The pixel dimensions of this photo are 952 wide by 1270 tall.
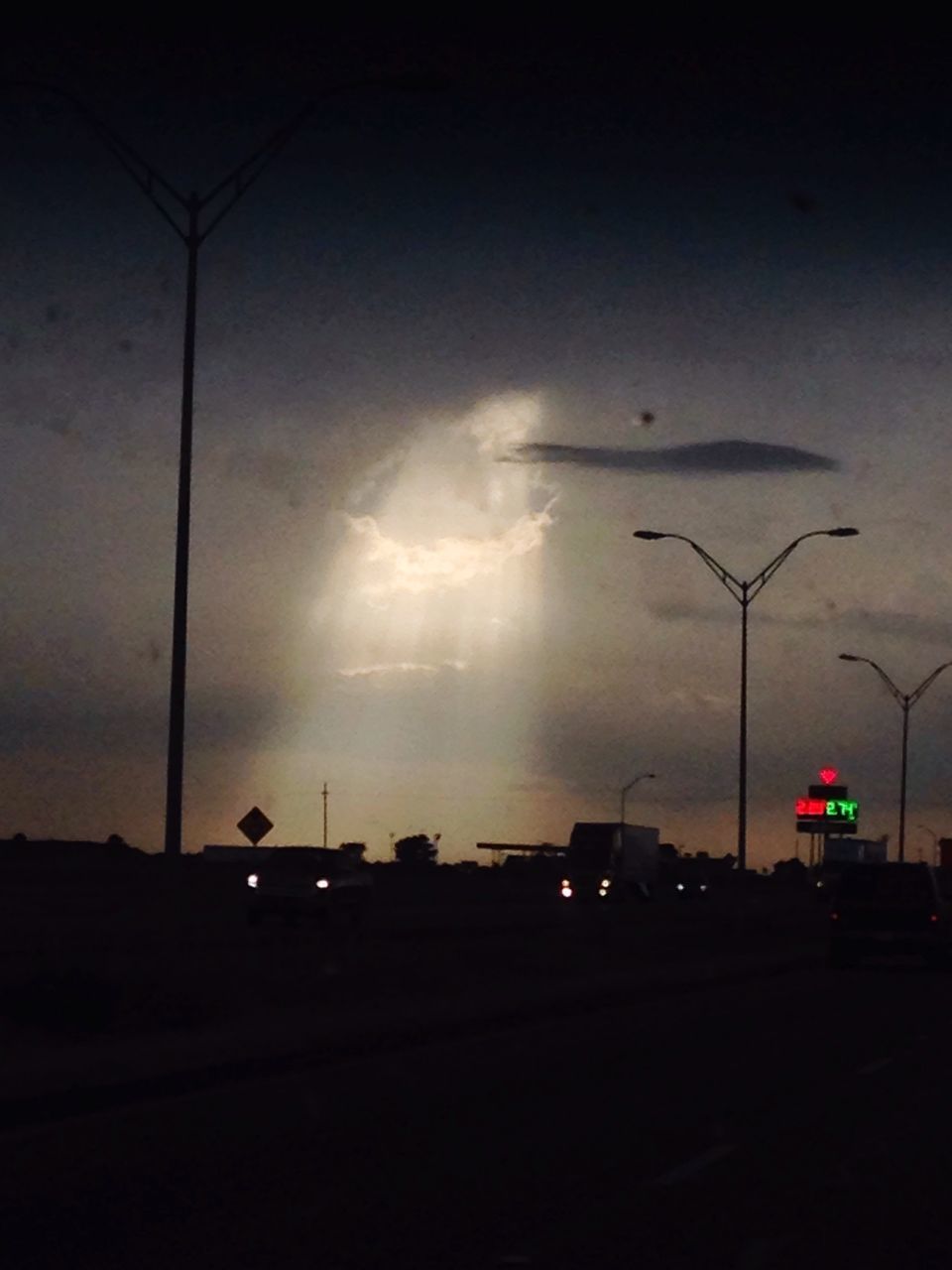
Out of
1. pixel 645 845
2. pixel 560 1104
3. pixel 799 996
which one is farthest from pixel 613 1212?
pixel 645 845

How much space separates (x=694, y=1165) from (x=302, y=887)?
135ft

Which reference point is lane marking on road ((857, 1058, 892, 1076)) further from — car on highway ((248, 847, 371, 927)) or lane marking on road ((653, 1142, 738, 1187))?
car on highway ((248, 847, 371, 927))

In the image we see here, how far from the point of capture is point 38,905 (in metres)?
66.2

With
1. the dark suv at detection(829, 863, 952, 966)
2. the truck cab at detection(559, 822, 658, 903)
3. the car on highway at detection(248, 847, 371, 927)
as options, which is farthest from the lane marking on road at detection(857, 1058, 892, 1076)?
the truck cab at detection(559, 822, 658, 903)

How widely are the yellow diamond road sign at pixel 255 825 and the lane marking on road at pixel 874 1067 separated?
22.3 metres

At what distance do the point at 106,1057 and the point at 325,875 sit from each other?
34967 mm

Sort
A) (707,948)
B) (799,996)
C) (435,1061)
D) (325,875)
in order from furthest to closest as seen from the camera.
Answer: (325,875)
(707,948)
(799,996)
(435,1061)

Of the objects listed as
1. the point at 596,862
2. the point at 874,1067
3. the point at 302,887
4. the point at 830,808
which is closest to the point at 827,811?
the point at 830,808

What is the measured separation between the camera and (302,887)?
5538 centimetres

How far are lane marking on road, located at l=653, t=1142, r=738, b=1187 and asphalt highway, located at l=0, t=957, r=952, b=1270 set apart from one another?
0.13 feet

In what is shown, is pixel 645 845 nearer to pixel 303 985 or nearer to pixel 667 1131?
pixel 303 985

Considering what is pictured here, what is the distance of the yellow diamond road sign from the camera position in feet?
144

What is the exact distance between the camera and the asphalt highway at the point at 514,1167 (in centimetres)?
1130

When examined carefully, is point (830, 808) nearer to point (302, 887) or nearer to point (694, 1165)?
point (302, 887)
